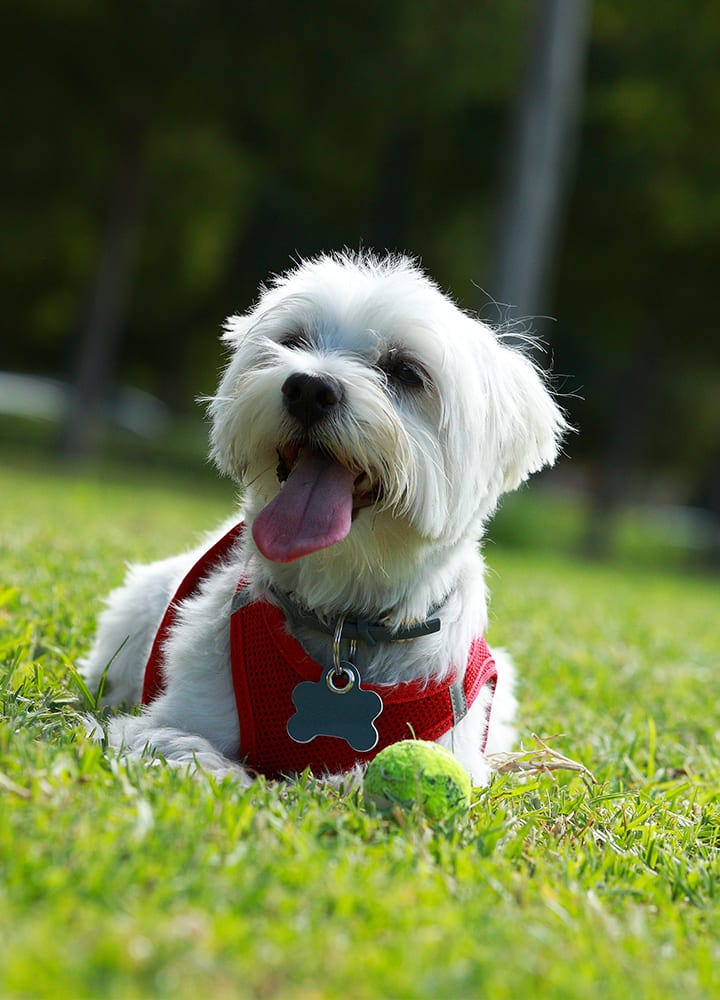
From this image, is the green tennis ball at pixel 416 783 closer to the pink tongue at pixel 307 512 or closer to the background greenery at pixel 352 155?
the pink tongue at pixel 307 512

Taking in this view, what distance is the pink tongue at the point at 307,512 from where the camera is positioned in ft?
10.5

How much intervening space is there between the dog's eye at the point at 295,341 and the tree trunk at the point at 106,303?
15050mm

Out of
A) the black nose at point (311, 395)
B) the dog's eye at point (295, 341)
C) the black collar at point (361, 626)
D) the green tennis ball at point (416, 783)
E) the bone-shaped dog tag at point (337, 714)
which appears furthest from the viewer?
the dog's eye at point (295, 341)

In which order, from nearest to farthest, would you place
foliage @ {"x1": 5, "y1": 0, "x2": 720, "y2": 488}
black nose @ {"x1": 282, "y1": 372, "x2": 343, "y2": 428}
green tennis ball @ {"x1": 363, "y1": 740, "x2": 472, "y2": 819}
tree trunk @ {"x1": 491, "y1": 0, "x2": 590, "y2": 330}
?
green tennis ball @ {"x1": 363, "y1": 740, "x2": 472, "y2": 819}, black nose @ {"x1": 282, "y1": 372, "x2": 343, "y2": 428}, tree trunk @ {"x1": 491, "y1": 0, "x2": 590, "y2": 330}, foliage @ {"x1": 5, "y1": 0, "x2": 720, "y2": 488}

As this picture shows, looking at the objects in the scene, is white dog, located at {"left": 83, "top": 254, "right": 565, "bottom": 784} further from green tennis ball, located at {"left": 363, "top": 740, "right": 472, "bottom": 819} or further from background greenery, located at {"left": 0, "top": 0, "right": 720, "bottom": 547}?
background greenery, located at {"left": 0, "top": 0, "right": 720, "bottom": 547}

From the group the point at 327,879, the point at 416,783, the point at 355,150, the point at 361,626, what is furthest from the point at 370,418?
the point at 355,150

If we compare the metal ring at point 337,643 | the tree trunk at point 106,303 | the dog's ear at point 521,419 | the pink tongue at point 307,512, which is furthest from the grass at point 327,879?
the tree trunk at point 106,303

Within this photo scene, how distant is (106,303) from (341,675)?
629 inches

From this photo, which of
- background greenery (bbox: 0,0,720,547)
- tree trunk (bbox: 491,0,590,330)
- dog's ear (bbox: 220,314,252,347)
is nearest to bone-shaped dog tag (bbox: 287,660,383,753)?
dog's ear (bbox: 220,314,252,347)

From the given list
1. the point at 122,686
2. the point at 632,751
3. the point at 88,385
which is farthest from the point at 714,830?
the point at 88,385

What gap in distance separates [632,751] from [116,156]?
15.5m

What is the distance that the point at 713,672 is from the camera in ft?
23.0

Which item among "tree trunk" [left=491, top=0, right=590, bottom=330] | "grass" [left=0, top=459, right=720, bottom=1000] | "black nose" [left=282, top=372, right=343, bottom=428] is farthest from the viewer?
"tree trunk" [left=491, top=0, right=590, bottom=330]

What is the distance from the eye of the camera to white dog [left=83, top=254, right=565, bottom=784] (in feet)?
10.6
